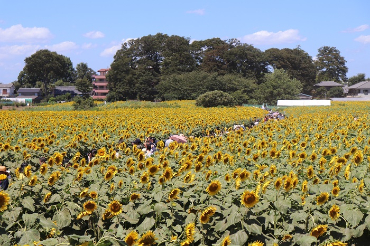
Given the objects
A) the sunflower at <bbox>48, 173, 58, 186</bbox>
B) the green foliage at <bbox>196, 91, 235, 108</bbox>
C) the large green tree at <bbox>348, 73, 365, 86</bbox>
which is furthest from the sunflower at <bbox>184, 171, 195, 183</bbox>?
the large green tree at <bbox>348, 73, 365, 86</bbox>

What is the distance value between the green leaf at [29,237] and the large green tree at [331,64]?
105m

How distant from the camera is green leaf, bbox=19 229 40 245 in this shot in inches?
109

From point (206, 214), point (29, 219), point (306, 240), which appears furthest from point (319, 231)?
point (29, 219)

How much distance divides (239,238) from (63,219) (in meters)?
1.32

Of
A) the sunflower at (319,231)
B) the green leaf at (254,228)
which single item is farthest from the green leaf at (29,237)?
the sunflower at (319,231)

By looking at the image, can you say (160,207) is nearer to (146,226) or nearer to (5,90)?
(146,226)

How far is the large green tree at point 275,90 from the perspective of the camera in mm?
49156

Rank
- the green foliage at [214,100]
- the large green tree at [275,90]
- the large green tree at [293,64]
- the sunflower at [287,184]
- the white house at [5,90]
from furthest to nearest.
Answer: the white house at [5,90], the large green tree at [293,64], the large green tree at [275,90], the green foliage at [214,100], the sunflower at [287,184]

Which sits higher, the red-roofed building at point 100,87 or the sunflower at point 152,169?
the red-roofed building at point 100,87

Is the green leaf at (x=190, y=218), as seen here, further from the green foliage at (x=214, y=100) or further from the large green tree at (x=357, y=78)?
the large green tree at (x=357, y=78)

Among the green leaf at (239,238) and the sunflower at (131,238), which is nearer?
the sunflower at (131,238)

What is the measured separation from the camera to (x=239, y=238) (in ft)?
9.37

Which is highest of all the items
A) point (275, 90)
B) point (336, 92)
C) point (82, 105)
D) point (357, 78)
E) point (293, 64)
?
point (293, 64)

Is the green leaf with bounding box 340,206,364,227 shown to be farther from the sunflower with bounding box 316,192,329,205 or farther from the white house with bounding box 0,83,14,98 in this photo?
the white house with bounding box 0,83,14,98
